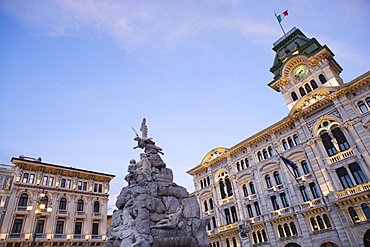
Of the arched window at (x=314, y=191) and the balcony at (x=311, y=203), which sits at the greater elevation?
the arched window at (x=314, y=191)

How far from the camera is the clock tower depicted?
1176 inches

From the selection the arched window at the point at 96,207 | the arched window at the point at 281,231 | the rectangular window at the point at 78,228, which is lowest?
the arched window at the point at 281,231

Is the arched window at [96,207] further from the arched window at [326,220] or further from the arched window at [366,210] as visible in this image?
the arched window at [366,210]

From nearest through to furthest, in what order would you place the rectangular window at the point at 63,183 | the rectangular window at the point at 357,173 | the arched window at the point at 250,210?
the rectangular window at the point at 357,173 → the arched window at the point at 250,210 → the rectangular window at the point at 63,183

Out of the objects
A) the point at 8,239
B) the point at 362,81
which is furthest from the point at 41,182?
the point at 362,81

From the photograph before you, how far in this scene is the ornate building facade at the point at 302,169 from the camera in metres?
24.6

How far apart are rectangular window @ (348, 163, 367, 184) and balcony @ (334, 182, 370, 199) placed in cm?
88

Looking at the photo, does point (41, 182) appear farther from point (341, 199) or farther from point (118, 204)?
point (341, 199)

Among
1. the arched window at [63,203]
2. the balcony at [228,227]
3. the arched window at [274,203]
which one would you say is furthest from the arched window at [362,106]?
the arched window at [63,203]

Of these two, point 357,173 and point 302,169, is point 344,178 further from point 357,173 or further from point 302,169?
point 302,169

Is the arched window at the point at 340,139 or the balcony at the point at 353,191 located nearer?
the balcony at the point at 353,191

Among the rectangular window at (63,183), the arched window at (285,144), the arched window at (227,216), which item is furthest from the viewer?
the rectangular window at (63,183)

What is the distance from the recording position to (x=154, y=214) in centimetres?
1073

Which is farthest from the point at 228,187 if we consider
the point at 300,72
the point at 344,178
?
the point at 300,72
